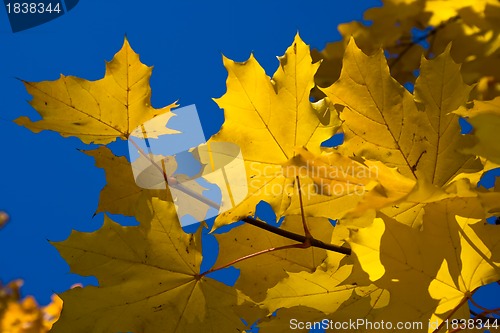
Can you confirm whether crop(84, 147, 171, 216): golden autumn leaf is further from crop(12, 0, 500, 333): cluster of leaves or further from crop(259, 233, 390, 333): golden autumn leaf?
crop(259, 233, 390, 333): golden autumn leaf

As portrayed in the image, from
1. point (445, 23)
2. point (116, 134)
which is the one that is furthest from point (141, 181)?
point (445, 23)

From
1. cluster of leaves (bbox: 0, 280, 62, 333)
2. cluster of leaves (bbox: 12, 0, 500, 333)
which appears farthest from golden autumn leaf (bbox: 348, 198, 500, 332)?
cluster of leaves (bbox: 0, 280, 62, 333)

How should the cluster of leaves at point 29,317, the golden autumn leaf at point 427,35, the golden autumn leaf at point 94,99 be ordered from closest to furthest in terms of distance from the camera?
the golden autumn leaf at point 94,99, the golden autumn leaf at point 427,35, the cluster of leaves at point 29,317

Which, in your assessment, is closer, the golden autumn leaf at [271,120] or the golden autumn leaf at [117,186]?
the golden autumn leaf at [271,120]

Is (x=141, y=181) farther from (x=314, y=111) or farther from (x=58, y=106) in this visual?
(x=314, y=111)

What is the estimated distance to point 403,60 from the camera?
181cm

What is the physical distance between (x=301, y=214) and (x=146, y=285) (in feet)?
0.70

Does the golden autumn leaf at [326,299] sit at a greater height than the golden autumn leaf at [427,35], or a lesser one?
lesser

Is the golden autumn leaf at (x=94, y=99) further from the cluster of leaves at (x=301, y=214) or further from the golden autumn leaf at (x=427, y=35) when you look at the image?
the golden autumn leaf at (x=427, y=35)

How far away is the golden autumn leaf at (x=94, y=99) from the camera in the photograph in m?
0.66

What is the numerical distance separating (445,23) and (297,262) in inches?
48.5

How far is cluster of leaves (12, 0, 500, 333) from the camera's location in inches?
21.2

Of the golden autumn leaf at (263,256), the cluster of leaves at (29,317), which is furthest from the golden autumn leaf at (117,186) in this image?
the cluster of leaves at (29,317)

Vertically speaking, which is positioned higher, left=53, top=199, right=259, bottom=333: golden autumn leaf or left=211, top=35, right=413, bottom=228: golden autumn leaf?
left=211, top=35, right=413, bottom=228: golden autumn leaf
